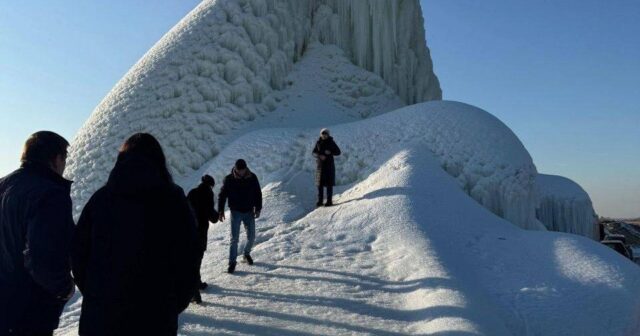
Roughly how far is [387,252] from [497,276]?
1794 mm

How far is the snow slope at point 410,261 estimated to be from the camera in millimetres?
6223

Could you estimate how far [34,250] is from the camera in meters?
3.23

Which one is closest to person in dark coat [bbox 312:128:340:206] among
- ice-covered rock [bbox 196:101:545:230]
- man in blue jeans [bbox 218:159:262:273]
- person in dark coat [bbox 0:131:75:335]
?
ice-covered rock [bbox 196:101:545:230]

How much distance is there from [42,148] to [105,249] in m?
1.13

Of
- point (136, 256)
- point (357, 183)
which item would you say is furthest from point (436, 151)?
point (136, 256)

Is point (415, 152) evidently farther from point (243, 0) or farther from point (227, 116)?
point (243, 0)

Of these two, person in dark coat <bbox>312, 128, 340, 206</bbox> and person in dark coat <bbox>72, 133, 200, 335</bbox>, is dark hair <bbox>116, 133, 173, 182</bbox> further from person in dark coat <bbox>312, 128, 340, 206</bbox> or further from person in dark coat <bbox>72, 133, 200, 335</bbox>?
person in dark coat <bbox>312, 128, 340, 206</bbox>

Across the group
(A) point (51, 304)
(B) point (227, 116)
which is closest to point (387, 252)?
(A) point (51, 304)

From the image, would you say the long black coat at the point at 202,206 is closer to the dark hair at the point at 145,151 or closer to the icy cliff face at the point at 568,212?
the dark hair at the point at 145,151

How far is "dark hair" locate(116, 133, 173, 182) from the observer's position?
309 centimetres

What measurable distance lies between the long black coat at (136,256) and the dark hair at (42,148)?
0.81m

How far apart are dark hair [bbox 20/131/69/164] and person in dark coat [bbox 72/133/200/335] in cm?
80

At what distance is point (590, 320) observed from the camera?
6.92 meters

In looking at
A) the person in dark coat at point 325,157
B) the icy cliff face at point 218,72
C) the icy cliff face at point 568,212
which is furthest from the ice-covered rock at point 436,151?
the icy cliff face at point 568,212
